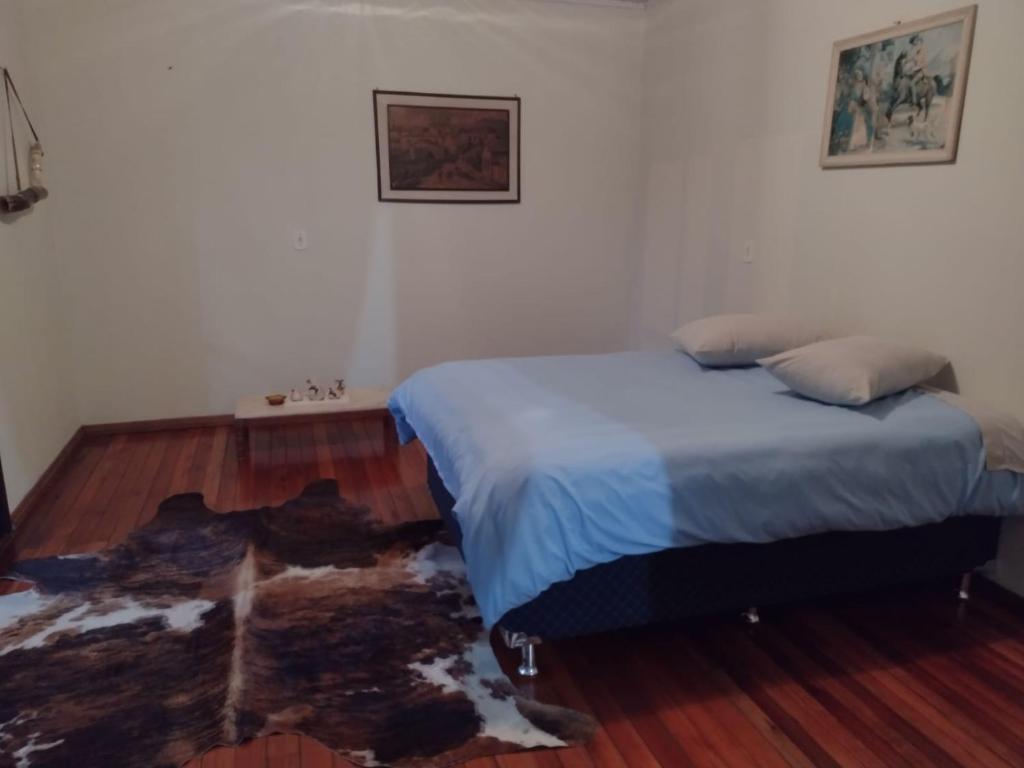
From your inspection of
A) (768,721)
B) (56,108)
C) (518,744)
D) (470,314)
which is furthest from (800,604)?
(56,108)

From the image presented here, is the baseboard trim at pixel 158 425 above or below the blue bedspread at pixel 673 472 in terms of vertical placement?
below

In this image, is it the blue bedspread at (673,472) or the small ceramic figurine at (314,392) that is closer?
the blue bedspread at (673,472)

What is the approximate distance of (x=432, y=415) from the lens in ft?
8.48

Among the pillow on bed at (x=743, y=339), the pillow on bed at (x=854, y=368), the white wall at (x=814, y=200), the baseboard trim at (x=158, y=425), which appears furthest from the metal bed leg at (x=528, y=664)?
the baseboard trim at (x=158, y=425)

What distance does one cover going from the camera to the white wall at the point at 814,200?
7.95ft

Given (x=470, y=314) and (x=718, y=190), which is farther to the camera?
(x=470, y=314)

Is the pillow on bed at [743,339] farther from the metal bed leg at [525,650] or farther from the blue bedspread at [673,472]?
the metal bed leg at [525,650]

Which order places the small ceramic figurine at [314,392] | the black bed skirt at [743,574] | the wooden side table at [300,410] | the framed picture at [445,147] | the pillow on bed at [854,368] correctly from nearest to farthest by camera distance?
the black bed skirt at [743,574] < the pillow on bed at [854,368] < the wooden side table at [300,410] < the small ceramic figurine at [314,392] < the framed picture at [445,147]

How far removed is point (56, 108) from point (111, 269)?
32.5 inches

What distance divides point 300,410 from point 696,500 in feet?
8.20

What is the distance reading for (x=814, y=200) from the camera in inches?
127

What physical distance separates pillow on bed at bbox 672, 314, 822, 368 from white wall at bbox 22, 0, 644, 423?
6.06 feet

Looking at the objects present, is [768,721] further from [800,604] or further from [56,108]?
[56,108]

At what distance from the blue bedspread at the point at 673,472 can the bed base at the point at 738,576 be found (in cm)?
10
